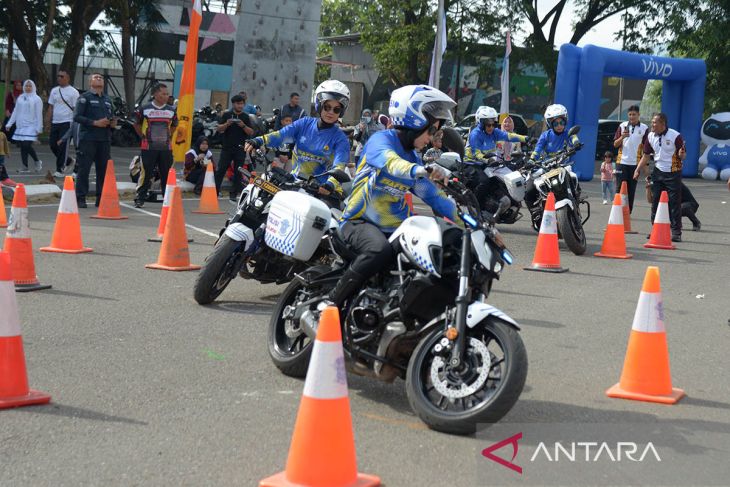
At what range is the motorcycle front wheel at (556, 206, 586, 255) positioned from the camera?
45.1 ft

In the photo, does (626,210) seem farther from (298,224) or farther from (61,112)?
(298,224)

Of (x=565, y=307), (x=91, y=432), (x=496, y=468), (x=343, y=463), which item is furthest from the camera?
(x=565, y=307)

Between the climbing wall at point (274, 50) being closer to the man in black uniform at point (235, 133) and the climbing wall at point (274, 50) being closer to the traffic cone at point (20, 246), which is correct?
the man in black uniform at point (235, 133)

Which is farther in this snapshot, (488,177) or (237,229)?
(488,177)

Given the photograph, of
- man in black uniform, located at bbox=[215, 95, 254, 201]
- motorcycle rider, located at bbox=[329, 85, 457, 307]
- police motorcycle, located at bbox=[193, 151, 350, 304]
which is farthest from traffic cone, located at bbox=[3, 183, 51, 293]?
man in black uniform, located at bbox=[215, 95, 254, 201]

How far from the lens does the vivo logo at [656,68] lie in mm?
32938

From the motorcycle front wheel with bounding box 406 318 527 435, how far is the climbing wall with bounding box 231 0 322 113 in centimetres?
1858

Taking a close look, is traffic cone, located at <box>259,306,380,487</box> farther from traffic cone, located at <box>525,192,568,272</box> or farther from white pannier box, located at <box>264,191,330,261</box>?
traffic cone, located at <box>525,192,568,272</box>

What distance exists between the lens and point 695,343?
8430 mm

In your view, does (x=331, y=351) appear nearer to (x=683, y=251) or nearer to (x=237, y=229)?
(x=237, y=229)

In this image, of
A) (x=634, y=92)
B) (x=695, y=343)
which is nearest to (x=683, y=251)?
(x=695, y=343)

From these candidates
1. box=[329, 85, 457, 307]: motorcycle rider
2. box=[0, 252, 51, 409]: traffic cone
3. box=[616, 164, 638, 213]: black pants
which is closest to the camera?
box=[0, 252, 51, 409]: traffic cone

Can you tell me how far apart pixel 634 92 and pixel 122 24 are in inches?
1471

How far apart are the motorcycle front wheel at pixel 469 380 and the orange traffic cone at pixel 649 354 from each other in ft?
Result: 4.43
